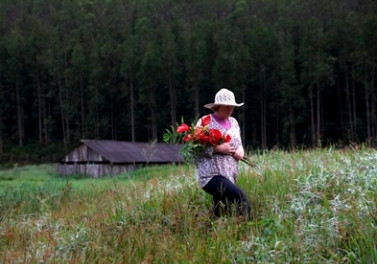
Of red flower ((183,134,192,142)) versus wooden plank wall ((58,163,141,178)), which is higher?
red flower ((183,134,192,142))

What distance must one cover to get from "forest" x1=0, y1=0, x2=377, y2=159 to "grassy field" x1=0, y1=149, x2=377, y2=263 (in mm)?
34160

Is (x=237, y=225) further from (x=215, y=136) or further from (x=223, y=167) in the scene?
(x=215, y=136)

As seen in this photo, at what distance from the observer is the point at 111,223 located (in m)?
A: 5.96

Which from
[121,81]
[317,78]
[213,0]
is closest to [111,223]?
[317,78]

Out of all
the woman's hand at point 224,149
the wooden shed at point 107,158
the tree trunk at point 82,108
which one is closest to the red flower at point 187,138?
the woman's hand at point 224,149

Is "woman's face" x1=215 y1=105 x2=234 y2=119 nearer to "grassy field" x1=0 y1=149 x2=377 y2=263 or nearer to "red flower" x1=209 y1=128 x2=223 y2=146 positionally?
"red flower" x1=209 y1=128 x2=223 y2=146

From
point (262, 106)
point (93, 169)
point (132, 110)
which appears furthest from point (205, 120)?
point (132, 110)

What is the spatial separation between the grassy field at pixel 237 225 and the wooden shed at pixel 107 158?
83.0 feet

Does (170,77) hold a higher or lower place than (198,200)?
higher

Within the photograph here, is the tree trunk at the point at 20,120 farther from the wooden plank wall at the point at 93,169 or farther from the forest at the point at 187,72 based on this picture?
the wooden plank wall at the point at 93,169

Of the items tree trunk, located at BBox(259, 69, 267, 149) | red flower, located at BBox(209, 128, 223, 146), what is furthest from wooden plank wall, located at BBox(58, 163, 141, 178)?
red flower, located at BBox(209, 128, 223, 146)

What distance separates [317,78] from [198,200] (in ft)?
137

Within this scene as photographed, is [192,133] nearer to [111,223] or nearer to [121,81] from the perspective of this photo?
[111,223]

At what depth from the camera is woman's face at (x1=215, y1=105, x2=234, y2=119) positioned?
229 inches
